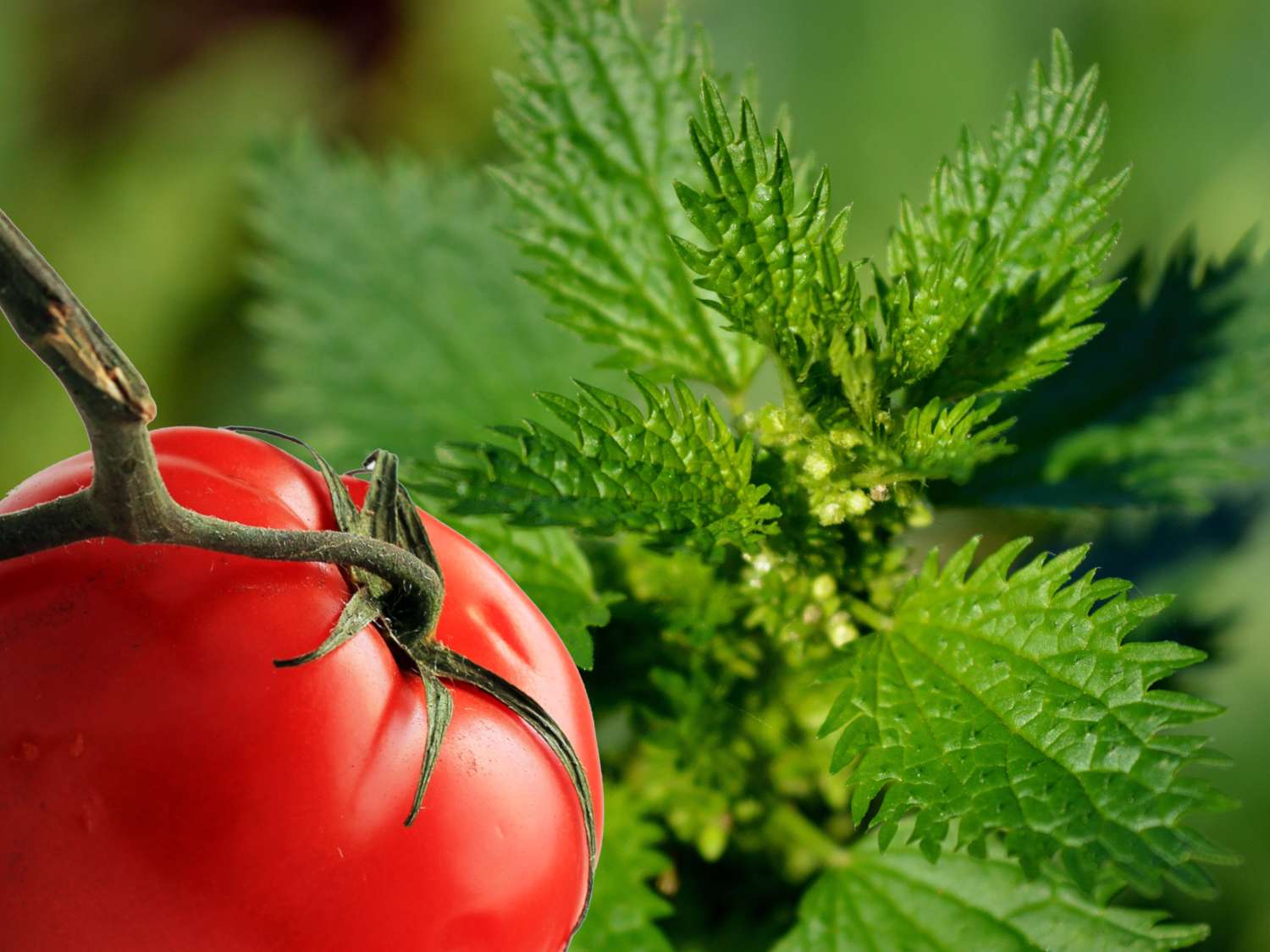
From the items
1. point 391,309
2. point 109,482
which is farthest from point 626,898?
point 391,309

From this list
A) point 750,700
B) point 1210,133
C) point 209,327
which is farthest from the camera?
point 209,327

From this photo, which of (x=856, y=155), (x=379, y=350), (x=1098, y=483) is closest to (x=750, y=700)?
(x=1098, y=483)

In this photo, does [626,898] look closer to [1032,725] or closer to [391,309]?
[1032,725]

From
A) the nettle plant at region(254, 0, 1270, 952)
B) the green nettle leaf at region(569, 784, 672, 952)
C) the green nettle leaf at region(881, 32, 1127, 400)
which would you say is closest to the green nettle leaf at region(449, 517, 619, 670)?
the nettle plant at region(254, 0, 1270, 952)

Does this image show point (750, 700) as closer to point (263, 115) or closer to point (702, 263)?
point (702, 263)

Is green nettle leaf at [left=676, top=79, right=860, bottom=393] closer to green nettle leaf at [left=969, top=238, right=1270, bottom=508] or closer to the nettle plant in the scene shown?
the nettle plant

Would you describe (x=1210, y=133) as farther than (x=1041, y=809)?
Yes

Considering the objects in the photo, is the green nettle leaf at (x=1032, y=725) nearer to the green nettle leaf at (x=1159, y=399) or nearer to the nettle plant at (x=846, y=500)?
the nettle plant at (x=846, y=500)
